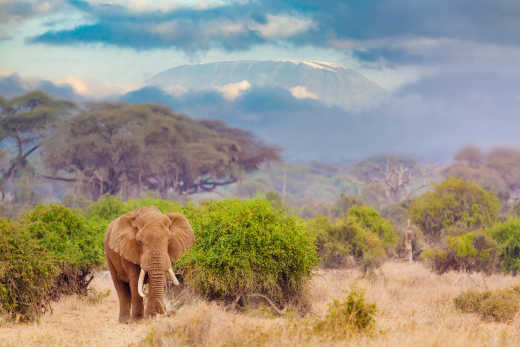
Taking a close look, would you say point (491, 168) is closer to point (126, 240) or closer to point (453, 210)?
point (453, 210)

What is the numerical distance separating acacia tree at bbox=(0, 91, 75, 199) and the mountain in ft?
299

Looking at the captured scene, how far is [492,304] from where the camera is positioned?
554 inches

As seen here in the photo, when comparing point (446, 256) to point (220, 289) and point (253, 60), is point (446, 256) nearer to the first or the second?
point (220, 289)

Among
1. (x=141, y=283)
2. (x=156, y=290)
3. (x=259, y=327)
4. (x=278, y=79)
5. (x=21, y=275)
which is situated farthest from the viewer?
(x=278, y=79)

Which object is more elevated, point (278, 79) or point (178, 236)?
point (278, 79)

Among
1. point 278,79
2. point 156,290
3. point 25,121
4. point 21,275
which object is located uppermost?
point 278,79

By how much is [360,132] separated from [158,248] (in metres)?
157

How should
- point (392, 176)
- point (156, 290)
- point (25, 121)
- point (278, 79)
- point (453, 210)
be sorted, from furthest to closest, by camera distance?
1. point (278, 79)
2. point (392, 176)
3. point (25, 121)
4. point (453, 210)
5. point (156, 290)

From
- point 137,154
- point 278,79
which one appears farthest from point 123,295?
point 278,79

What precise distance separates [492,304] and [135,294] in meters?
7.00

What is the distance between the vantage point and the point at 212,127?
208 ft

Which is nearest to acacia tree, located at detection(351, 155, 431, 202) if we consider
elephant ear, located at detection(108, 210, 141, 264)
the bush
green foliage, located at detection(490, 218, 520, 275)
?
green foliage, located at detection(490, 218, 520, 275)

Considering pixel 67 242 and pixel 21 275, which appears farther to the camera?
pixel 67 242

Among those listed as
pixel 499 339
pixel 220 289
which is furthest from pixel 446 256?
pixel 499 339
